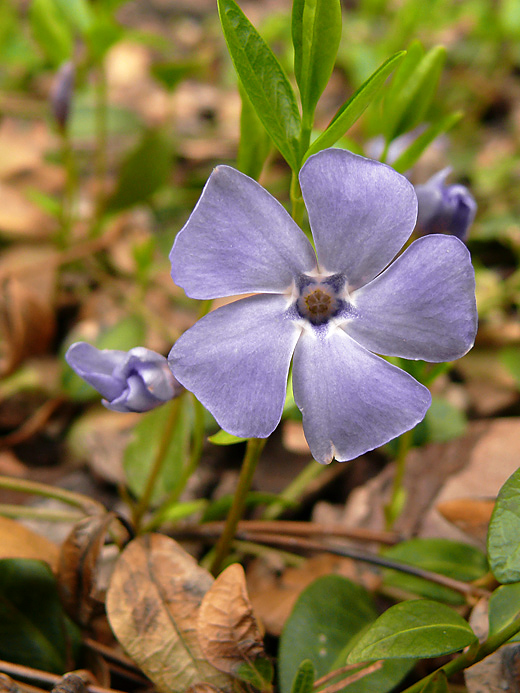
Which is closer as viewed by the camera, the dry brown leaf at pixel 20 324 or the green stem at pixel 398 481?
the green stem at pixel 398 481

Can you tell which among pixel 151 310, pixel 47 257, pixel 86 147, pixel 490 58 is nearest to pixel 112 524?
pixel 151 310

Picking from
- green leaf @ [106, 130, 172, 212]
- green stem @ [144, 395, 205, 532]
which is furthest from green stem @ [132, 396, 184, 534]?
green leaf @ [106, 130, 172, 212]

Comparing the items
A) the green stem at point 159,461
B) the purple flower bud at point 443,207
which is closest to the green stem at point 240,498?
the green stem at point 159,461

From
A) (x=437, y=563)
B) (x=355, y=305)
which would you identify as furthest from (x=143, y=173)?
(x=437, y=563)

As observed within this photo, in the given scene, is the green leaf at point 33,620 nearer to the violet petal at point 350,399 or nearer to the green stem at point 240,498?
the green stem at point 240,498

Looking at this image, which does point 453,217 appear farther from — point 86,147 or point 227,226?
point 86,147

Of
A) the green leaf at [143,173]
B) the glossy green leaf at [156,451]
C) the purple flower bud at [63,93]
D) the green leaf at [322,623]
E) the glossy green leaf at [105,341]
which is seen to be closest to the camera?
the green leaf at [322,623]

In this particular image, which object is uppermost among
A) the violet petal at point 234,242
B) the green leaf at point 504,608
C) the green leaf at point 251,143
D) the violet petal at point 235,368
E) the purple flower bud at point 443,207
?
the green leaf at point 251,143
